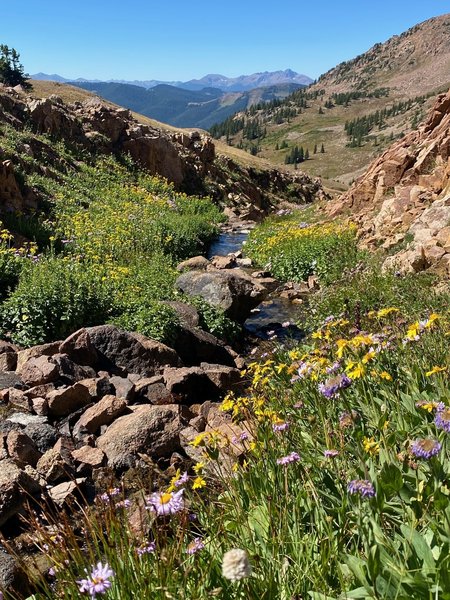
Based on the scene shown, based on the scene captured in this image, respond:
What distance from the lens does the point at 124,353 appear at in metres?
8.51

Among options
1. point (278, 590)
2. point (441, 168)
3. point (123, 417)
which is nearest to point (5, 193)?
point (123, 417)

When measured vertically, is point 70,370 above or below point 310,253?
below

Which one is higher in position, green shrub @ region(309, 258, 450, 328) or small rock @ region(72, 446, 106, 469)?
green shrub @ region(309, 258, 450, 328)

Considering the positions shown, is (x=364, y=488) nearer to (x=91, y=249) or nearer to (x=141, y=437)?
(x=141, y=437)

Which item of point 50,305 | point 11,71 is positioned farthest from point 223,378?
point 11,71

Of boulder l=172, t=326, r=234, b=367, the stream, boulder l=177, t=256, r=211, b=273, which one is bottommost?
the stream

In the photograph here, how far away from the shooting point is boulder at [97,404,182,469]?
548 cm

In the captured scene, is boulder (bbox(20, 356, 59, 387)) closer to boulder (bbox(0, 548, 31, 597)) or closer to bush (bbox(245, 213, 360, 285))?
boulder (bbox(0, 548, 31, 597))

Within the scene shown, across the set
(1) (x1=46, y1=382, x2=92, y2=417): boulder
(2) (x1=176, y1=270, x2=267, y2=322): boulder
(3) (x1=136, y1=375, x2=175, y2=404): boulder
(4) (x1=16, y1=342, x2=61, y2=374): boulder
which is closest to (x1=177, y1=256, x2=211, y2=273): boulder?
(2) (x1=176, y1=270, x2=267, y2=322): boulder

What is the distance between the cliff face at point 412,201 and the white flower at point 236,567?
9.95 meters

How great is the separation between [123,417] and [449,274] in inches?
282

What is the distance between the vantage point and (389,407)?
365 centimetres

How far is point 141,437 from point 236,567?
14.5 feet

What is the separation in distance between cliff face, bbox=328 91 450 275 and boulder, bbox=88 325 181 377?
5.75 m
